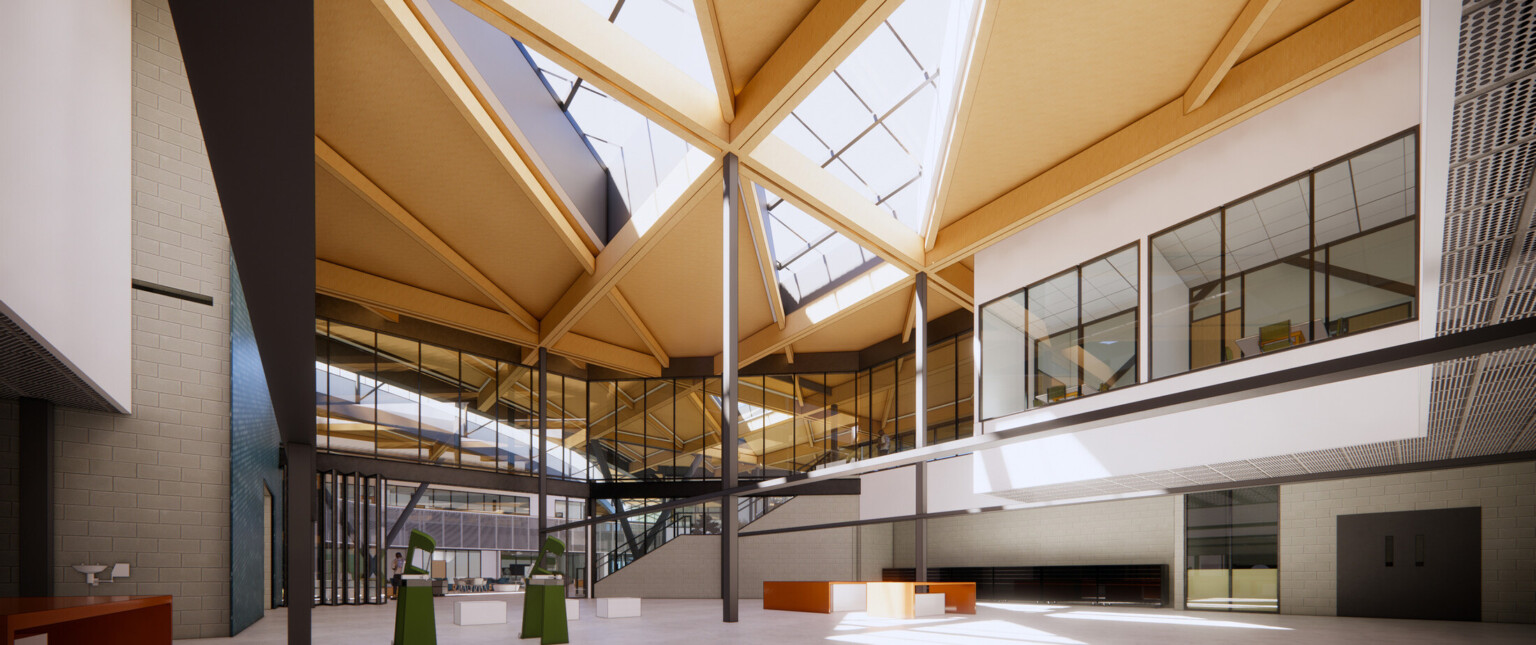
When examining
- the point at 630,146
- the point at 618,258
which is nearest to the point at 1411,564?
the point at 618,258

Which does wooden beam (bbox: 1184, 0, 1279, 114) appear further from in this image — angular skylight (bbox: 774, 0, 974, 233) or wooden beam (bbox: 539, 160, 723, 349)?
wooden beam (bbox: 539, 160, 723, 349)

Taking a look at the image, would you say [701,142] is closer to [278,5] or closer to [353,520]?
[278,5]

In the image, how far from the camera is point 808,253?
18.7 meters

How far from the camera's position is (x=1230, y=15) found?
10.0 metres

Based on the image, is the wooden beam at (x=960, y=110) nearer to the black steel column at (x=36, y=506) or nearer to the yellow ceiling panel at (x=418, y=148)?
the yellow ceiling panel at (x=418, y=148)

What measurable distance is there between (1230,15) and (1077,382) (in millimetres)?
6134

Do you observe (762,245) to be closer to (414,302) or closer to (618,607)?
(618,607)

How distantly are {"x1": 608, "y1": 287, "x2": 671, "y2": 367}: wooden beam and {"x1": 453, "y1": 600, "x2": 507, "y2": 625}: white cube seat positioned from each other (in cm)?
820

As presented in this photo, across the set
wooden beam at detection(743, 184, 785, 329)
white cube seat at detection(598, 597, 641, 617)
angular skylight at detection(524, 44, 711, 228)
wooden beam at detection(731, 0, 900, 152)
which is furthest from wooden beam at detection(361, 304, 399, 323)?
wooden beam at detection(731, 0, 900, 152)

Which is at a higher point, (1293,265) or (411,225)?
(411,225)

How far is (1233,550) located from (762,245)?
10432 millimetres

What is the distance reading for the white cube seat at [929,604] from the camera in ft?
44.9

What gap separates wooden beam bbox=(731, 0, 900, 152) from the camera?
917 centimetres

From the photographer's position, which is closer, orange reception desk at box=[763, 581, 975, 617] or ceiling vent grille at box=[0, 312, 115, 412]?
ceiling vent grille at box=[0, 312, 115, 412]
